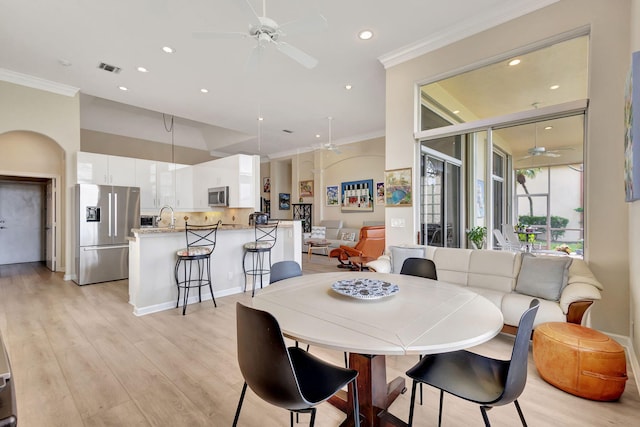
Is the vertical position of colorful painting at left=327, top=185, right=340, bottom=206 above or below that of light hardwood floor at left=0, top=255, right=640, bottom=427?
above

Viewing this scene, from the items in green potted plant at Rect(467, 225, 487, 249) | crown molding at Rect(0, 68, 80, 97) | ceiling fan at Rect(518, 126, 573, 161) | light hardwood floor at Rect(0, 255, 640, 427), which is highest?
crown molding at Rect(0, 68, 80, 97)

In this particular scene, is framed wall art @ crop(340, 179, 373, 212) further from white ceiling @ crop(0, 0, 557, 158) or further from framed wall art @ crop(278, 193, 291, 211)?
framed wall art @ crop(278, 193, 291, 211)

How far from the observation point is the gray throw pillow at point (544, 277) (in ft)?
8.80

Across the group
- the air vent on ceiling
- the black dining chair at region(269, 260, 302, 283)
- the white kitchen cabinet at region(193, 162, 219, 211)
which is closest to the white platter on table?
the black dining chair at region(269, 260, 302, 283)

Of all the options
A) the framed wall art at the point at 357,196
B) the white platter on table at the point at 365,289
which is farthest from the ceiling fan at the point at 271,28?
the framed wall art at the point at 357,196

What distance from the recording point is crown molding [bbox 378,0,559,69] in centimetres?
306

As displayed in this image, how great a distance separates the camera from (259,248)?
14.5 feet

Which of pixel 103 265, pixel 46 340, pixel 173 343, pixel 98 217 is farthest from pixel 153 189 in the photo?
pixel 173 343

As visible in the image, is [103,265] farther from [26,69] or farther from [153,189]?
[26,69]

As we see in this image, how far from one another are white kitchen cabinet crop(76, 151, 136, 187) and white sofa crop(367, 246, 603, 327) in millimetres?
5561

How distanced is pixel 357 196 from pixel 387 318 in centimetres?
724

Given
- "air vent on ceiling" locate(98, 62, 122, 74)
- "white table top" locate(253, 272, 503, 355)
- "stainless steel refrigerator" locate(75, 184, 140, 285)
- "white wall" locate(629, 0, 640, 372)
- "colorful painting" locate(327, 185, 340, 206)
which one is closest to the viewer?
"white table top" locate(253, 272, 503, 355)

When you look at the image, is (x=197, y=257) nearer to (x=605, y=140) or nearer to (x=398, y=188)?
(x=398, y=188)

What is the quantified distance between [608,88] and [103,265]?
7453 mm
